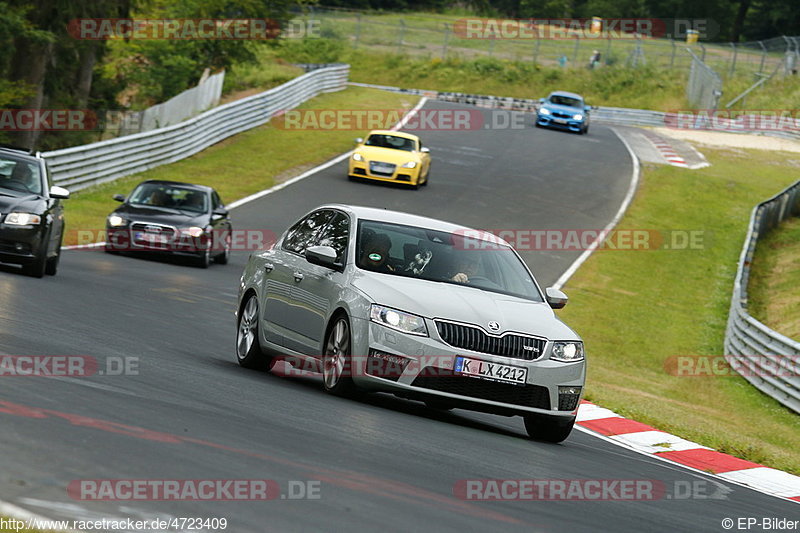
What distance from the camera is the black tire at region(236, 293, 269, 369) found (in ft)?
38.9

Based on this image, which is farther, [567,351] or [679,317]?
[679,317]

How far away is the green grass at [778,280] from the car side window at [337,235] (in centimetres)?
1315

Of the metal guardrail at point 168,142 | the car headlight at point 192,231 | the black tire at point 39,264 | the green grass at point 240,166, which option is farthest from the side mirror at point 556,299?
the metal guardrail at point 168,142

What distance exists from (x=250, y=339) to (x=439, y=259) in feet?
7.00

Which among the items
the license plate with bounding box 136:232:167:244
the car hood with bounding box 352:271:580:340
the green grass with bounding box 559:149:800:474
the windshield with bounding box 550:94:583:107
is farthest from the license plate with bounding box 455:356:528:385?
the windshield with bounding box 550:94:583:107

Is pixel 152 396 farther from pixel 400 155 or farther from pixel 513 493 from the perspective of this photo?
pixel 400 155

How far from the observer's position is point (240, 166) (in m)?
38.5

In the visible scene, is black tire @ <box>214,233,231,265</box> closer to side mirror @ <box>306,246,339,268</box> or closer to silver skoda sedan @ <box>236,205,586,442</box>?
silver skoda sedan @ <box>236,205,586,442</box>

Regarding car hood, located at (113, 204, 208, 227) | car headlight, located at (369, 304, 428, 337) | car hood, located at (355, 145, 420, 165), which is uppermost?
car headlight, located at (369, 304, 428, 337)

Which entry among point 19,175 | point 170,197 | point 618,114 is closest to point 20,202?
point 19,175

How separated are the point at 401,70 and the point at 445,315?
225 ft

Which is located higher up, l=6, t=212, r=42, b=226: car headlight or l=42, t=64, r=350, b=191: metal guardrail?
l=6, t=212, r=42, b=226: car headlight

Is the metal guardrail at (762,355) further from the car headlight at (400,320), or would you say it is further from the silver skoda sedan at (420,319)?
the car headlight at (400,320)

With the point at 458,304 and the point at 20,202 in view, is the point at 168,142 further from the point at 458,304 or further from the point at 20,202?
the point at 458,304
